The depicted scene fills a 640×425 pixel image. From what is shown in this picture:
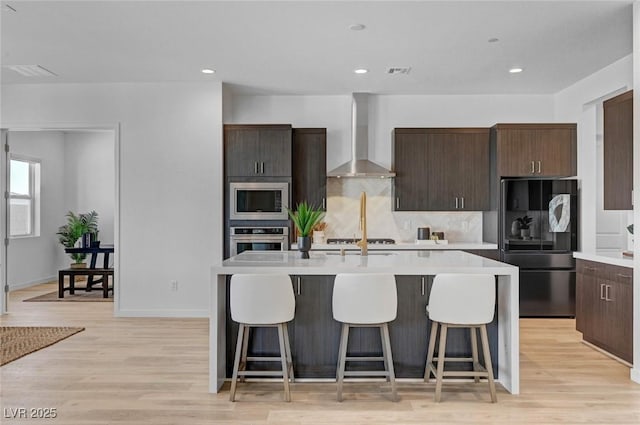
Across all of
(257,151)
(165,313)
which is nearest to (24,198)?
(165,313)

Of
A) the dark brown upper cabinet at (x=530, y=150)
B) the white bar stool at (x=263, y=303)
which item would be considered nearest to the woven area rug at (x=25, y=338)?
the white bar stool at (x=263, y=303)

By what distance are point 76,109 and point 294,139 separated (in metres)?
2.67

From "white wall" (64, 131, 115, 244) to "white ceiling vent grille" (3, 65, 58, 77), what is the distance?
3.39 metres

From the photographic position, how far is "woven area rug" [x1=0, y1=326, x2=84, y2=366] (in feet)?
13.3

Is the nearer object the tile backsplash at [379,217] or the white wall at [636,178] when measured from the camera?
the white wall at [636,178]

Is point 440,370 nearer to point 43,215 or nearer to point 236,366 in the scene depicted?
point 236,366

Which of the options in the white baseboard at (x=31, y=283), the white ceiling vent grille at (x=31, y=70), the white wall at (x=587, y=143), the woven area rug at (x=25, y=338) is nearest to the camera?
the woven area rug at (x=25, y=338)

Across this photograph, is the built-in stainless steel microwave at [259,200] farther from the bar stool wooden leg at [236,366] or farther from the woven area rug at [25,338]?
the bar stool wooden leg at [236,366]

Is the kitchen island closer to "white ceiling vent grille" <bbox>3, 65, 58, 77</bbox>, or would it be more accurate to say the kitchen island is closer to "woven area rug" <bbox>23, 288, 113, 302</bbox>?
"white ceiling vent grille" <bbox>3, 65, 58, 77</bbox>

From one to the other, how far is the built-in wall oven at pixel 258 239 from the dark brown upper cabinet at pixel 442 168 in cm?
161

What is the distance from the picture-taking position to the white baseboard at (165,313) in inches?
219

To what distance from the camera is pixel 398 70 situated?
5.06 m

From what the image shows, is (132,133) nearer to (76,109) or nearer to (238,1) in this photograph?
(76,109)

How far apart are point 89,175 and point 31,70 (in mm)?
3771
